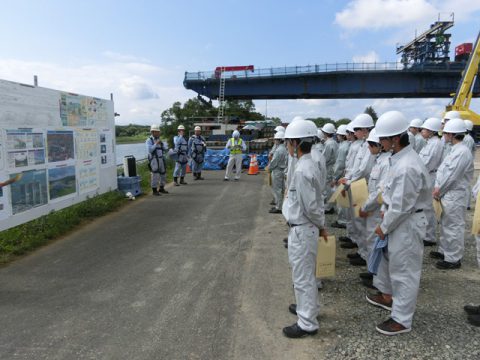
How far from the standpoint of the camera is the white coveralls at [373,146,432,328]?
10.7ft

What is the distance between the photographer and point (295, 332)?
333 centimetres

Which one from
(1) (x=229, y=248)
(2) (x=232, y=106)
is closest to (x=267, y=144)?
(1) (x=229, y=248)

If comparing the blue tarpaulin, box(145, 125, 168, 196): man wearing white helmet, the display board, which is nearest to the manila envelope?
the display board

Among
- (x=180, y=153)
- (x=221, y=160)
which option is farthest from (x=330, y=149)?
(x=221, y=160)

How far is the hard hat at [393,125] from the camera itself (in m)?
3.45

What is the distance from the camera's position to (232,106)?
47438 mm

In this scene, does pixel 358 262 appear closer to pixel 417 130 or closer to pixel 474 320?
pixel 474 320

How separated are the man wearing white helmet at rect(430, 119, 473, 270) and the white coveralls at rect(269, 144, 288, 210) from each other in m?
3.74

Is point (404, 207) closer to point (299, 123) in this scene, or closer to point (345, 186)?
point (299, 123)

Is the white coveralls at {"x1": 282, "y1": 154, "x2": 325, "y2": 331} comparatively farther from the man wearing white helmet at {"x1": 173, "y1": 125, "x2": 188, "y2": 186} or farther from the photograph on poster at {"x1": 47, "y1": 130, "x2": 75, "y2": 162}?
the man wearing white helmet at {"x1": 173, "y1": 125, "x2": 188, "y2": 186}

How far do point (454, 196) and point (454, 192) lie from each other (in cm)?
6

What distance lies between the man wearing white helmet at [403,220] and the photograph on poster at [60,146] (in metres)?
6.02

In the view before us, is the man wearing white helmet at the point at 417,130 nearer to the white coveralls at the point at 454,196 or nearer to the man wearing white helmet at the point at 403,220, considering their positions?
the white coveralls at the point at 454,196

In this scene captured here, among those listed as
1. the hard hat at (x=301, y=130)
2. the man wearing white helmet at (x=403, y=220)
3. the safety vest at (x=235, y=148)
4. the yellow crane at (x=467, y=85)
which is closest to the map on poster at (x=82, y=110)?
the safety vest at (x=235, y=148)
